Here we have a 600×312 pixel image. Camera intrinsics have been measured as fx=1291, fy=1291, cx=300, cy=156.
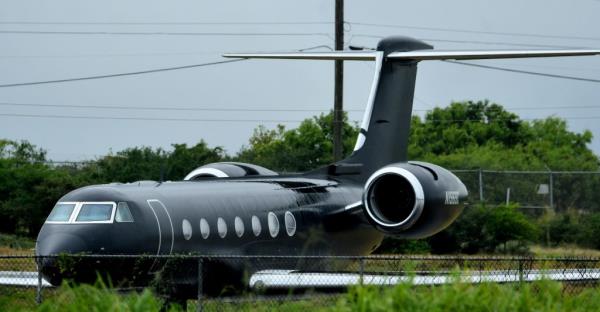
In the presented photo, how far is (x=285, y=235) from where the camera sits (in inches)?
893

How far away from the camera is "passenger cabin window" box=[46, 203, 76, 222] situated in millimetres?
19172

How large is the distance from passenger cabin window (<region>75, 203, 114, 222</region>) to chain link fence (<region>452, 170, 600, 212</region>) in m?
25.5

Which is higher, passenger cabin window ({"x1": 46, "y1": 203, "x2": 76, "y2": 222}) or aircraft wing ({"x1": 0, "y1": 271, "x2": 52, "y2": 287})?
passenger cabin window ({"x1": 46, "y1": 203, "x2": 76, "y2": 222})

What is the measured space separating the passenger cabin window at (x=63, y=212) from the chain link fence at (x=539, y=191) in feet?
83.9

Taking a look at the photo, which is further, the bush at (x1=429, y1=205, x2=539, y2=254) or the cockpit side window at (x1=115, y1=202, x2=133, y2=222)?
the bush at (x1=429, y1=205, x2=539, y2=254)

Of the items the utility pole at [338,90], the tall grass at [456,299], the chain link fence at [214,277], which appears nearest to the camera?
the tall grass at [456,299]

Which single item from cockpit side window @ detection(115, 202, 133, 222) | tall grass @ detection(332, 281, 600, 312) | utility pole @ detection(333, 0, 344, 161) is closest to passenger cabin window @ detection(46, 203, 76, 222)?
cockpit side window @ detection(115, 202, 133, 222)

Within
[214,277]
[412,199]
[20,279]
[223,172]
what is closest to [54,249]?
[20,279]

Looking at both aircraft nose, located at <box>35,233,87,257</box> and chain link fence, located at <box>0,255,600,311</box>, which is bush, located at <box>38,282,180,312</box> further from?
aircraft nose, located at <box>35,233,87,257</box>

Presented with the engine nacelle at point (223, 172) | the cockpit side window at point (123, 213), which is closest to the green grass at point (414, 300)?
the cockpit side window at point (123, 213)

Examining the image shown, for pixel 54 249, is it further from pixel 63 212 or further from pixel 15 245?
pixel 15 245

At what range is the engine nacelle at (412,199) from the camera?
2177 cm

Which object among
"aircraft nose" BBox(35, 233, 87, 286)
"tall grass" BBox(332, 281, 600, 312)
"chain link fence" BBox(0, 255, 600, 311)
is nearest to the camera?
"tall grass" BBox(332, 281, 600, 312)

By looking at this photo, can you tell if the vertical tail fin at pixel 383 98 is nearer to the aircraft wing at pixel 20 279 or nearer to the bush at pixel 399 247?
the aircraft wing at pixel 20 279
